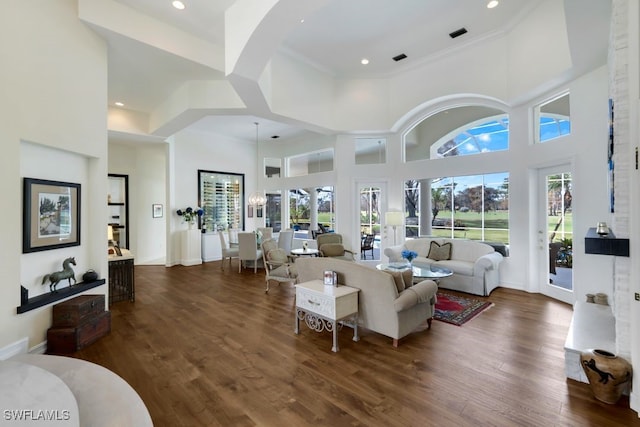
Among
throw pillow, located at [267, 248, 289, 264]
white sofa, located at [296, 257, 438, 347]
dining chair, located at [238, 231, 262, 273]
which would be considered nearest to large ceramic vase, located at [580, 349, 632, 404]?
white sofa, located at [296, 257, 438, 347]

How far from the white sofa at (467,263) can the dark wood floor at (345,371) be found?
68 centimetres

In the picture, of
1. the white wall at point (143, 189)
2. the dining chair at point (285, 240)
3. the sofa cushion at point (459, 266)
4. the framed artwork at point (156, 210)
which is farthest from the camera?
the framed artwork at point (156, 210)

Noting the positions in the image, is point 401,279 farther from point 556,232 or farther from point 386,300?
point 556,232

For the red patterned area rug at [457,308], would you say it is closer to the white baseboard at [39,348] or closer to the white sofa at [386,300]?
the white sofa at [386,300]

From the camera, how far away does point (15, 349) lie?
2.73m

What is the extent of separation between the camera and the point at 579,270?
4.23 meters

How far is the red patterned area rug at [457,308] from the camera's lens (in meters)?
3.99

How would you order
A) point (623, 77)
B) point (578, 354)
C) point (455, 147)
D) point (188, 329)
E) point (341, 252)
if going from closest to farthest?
point (623, 77) → point (578, 354) → point (188, 329) → point (455, 147) → point (341, 252)

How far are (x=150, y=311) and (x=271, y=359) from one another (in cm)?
256

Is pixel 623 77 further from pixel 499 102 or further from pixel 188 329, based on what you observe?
pixel 188 329

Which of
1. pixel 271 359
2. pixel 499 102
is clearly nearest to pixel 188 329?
pixel 271 359

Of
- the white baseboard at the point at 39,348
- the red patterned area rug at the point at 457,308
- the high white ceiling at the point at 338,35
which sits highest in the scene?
the high white ceiling at the point at 338,35

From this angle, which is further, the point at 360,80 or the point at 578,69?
the point at 360,80

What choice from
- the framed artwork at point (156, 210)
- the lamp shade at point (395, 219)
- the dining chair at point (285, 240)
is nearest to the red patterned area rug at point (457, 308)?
the lamp shade at point (395, 219)
